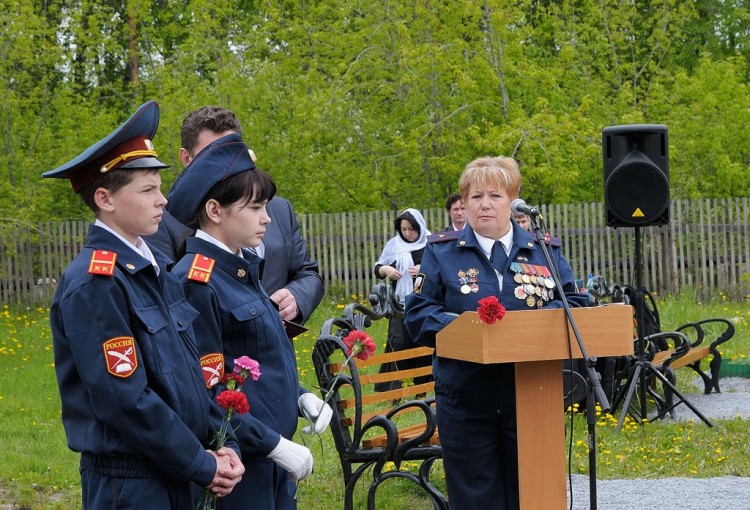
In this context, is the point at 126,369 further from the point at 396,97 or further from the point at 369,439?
the point at 396,97

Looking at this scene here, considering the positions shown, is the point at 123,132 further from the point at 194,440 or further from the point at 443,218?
the point at 443,218

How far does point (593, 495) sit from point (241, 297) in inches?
63.0

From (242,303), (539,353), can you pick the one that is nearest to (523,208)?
(539,353)

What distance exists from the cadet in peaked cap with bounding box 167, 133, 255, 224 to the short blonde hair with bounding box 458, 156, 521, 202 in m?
1.25

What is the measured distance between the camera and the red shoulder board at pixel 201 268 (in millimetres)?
3434

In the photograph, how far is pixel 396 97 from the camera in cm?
1945

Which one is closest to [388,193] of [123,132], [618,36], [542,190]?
[542,190]

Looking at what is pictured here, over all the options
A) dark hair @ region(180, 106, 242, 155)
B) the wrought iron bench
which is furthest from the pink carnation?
the wrought iron bench

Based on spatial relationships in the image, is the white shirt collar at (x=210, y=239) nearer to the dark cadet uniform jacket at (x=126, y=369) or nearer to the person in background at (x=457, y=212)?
the dark cadet uniform jacket at (x=126, y=369)

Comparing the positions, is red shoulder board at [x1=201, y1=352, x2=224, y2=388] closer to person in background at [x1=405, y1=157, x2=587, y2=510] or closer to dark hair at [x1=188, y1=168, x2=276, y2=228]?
dark hair at [x1=188, y1=168, x2=276, y2=228]

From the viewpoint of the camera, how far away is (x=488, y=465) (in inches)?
174

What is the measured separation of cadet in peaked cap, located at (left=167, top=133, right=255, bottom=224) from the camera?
3.58 m

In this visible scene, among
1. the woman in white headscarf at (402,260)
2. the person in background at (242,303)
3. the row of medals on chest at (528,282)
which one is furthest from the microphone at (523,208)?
the woman in white headscarf at (402,260)

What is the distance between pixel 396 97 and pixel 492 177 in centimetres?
1503
